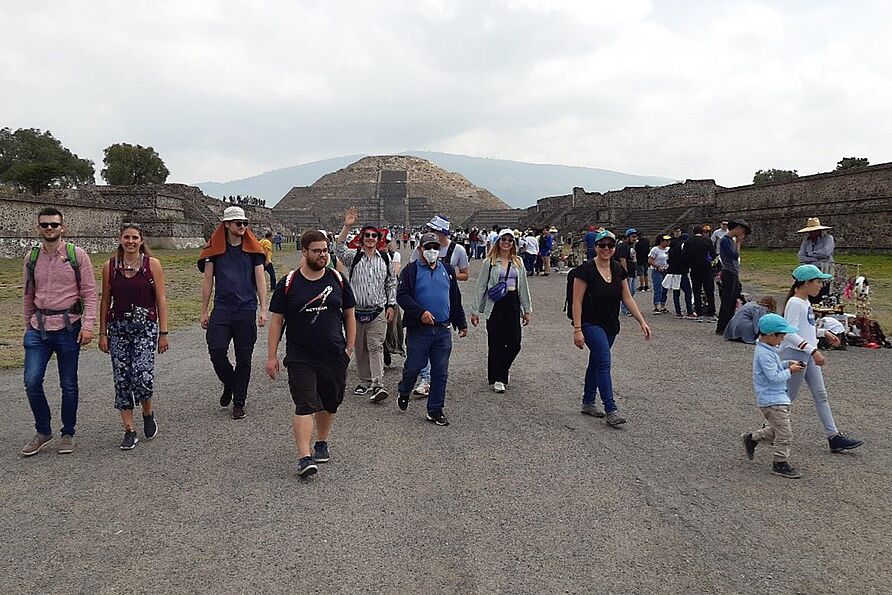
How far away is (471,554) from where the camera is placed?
134 inches

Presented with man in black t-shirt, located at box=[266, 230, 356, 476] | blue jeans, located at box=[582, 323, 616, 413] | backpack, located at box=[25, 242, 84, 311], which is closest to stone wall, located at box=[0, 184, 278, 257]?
backpack, located at box=[25, 242, 84, 311]

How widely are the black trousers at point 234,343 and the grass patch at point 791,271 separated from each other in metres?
9.51

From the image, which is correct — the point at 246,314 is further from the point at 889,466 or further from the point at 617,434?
the point at 889,466

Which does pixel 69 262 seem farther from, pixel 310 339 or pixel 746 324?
pixel 746 324

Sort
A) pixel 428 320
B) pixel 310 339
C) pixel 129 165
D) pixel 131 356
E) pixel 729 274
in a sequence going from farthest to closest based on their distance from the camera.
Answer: pixel 129 165
pixel 729 274
pixel 428 320
pixel 131 356
pixel 310 339

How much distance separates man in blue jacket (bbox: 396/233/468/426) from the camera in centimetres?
572

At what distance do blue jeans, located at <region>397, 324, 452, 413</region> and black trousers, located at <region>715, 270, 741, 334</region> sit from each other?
241 inches

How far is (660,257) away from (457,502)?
10292 millimetres

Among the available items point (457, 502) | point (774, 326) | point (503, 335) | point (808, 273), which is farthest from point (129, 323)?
point (808, 273)

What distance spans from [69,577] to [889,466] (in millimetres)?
5239

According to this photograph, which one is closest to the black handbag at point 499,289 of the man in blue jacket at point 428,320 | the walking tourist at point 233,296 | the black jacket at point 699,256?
the man in blue jacket at point 428,320

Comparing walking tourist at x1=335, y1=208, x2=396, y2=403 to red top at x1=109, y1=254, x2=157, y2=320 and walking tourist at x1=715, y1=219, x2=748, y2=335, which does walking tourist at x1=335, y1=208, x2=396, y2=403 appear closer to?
red top at x1=109, y1=254, x2=157, y2=320

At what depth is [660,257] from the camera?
13180mm

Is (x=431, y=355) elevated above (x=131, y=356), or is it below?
below
